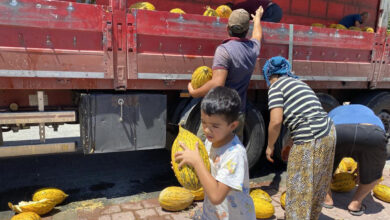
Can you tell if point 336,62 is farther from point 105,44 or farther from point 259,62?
point 105,44

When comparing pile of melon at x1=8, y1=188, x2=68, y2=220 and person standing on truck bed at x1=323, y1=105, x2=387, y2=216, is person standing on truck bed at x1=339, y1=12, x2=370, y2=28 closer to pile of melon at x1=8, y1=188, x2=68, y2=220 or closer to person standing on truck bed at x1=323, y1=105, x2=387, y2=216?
person standing on truck bed at x1=323, y1=105, x2=387, y2=216

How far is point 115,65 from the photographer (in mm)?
3160

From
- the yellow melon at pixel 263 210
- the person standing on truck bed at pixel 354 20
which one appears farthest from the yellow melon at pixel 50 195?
the person standing on truck bed at pixel 354 20

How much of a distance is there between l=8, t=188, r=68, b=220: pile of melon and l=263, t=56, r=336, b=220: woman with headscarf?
2447 millimetres

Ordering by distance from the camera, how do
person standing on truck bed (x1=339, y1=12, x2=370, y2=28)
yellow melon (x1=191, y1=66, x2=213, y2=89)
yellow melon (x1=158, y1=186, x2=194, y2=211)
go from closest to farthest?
1. yellow melon (x1=191, y1=66, x2=213, y2=89)
2. yellow melon (x1=158, y1=186, x2=194, y2=211)
3. person standing on truck bed (x1=339, y1=12, x2=370, y2=28)

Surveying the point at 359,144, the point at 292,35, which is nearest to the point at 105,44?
the point at 292,35

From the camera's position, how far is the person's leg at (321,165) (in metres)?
2.61

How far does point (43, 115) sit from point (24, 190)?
51.2 inches

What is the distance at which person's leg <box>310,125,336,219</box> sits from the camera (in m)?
2.61

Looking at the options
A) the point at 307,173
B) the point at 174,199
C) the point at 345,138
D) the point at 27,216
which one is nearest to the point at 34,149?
the point at 27,216

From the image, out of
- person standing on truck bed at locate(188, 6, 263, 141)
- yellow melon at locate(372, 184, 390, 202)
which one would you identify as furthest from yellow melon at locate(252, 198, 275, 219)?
yellow melon at locate(372, 184, 390, 202)

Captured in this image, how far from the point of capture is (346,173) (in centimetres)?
399

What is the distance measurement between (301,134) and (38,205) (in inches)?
110

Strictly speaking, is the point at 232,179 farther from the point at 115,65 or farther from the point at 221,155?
the point at 115,65
